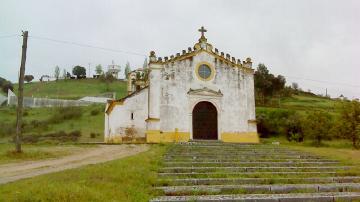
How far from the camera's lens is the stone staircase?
8859 mm

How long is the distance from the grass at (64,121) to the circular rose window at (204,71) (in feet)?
53.0

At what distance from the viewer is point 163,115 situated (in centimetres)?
2666

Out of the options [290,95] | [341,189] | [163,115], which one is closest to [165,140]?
[163,115]

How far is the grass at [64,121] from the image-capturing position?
45.1 meters

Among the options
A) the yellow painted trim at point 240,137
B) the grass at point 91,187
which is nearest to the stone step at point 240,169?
the grass at point 91,187

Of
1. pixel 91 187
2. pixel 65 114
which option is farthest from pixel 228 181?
pixel 65 114

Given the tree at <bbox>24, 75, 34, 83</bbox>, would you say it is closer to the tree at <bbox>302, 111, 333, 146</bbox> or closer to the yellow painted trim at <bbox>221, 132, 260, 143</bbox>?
the tree at <bbox>302, 111, 333, 146</bbox>

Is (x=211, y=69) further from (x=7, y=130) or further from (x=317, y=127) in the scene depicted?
(x=7, y=130)

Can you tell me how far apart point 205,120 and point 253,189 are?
1830 centimetres

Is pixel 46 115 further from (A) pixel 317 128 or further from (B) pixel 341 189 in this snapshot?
(B) pixel 341 189

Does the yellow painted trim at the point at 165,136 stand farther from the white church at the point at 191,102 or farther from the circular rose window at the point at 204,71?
the circular rose window at the point at 204,71

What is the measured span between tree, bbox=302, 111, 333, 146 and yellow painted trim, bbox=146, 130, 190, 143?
1111 centimetres

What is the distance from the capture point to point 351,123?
2888 centimetres

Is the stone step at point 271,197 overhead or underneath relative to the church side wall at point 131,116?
underneath
